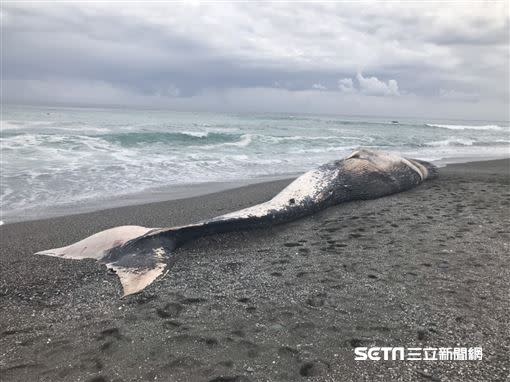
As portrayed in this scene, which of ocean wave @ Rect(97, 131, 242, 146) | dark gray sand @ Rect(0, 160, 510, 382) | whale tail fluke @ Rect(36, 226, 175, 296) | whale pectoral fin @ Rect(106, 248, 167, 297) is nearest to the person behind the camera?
dark gray sand @ Rect(0, 160, 510, 382)

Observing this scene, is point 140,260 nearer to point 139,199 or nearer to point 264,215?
point 264,215

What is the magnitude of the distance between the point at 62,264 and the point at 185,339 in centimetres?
233

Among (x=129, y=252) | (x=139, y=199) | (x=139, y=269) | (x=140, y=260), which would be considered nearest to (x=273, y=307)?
(x=139, y=269)

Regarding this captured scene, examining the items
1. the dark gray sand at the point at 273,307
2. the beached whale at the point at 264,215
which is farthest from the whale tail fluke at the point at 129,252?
the dark gray sand at the point at 273,307

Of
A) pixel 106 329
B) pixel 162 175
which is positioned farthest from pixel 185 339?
pixel 162 175

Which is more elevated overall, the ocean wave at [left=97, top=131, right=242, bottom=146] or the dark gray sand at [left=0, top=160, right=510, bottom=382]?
the ocean wave at [left=97, top=131, right=242, bottom=146]

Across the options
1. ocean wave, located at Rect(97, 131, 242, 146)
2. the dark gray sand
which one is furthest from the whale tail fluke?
ocean wave, located at Rect(97, 131, 242, 146)

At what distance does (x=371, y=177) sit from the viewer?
27.8ft

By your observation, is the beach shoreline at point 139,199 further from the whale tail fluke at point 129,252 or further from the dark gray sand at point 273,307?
the whale tail fluke at point 129,252

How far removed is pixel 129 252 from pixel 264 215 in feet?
6.79

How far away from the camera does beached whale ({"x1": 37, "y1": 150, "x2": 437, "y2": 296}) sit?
4.74 metres

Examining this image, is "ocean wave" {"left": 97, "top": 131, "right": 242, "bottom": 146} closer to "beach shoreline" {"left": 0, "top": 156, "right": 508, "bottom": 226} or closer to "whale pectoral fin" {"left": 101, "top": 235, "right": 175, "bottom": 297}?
"beach shoreline" {"left": 0, "top": 156, "right": 508, "bottom": 226}

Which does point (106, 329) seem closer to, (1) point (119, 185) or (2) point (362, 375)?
(2) point (362, 375)

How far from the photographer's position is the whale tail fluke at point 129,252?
4.48m
